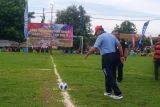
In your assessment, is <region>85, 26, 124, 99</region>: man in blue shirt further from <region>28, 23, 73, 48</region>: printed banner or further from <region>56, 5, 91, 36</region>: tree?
<region>56, 5, 91, 36</region>: tree

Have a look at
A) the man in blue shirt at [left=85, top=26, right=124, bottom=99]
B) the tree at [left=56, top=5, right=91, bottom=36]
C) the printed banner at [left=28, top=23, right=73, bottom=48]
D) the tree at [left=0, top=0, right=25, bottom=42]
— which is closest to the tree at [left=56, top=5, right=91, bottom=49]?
the tree at [left=56, top=5, right=91, bottom=36]

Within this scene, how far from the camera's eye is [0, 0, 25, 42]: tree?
283 feet

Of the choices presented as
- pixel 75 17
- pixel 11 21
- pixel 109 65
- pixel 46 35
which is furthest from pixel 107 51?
pixel 75 17

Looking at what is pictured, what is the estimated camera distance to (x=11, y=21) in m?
87.6

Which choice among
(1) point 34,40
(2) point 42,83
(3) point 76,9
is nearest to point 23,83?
(2) point 42,83

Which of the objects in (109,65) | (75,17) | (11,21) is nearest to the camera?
(109,65)

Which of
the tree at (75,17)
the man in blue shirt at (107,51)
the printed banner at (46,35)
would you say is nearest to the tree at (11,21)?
the printed banner at (46,35)

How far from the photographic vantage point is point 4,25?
86.8m

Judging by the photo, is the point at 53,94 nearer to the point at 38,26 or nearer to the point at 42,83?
the point at 42,83

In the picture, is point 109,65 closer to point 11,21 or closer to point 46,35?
point 46,35

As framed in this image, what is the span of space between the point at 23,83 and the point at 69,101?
4556mm

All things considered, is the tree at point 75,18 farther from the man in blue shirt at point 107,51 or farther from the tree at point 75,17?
the man in blue shirt at point 107,51

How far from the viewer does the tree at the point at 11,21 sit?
86125 mm

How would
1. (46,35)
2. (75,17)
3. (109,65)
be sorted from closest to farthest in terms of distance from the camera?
1. (109,65)
2. (46,35)
3. (75,17)
